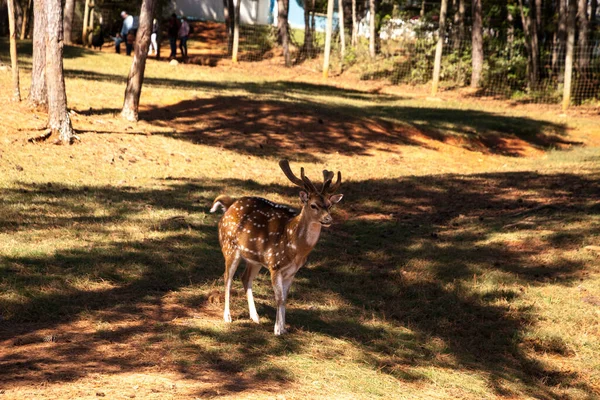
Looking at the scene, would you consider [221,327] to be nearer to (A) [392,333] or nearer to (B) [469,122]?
(A) [392,333]

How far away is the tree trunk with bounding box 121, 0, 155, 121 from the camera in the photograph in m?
21.8

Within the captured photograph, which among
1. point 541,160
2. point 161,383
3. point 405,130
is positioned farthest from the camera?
point 405,130

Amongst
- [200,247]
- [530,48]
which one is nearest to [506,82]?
[530,48]

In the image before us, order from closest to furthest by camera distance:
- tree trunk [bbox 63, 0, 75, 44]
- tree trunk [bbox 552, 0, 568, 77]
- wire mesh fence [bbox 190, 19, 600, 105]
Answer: wire mesh fence [bbox 190, 19, 600, 105]
tree trunk [bbox 552, 0, 568, 77]
tree trunk [bbox 63, 0, 75, 44]

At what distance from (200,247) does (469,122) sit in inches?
676

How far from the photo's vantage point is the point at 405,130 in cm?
2609

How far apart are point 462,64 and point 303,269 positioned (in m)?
28.2

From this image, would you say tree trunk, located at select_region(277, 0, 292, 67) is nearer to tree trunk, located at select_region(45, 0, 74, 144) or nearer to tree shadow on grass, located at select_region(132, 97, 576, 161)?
tree shadow on grass, located at select_region(132, 97, 576, 161)

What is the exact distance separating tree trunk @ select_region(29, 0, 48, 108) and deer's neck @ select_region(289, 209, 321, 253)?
1287 cm

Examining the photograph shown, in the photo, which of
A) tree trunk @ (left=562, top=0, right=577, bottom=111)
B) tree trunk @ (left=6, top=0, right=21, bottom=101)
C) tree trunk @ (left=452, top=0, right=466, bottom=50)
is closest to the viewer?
tree trunk @ (left=6, top=0, right=21, bottom=101)

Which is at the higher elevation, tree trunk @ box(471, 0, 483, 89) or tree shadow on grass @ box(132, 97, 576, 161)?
tree trunk @ box(471, 0, 483, 89)

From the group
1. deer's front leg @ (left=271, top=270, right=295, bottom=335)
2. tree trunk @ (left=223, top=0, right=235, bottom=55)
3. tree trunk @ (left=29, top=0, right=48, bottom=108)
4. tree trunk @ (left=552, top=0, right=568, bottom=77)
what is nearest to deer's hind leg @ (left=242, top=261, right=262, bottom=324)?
deer's front leg @ (left=271, top=270, right=295, bottom=335)

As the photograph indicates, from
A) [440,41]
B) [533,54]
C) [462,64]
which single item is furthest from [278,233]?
[533,54]

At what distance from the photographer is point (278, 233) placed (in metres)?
9.54
